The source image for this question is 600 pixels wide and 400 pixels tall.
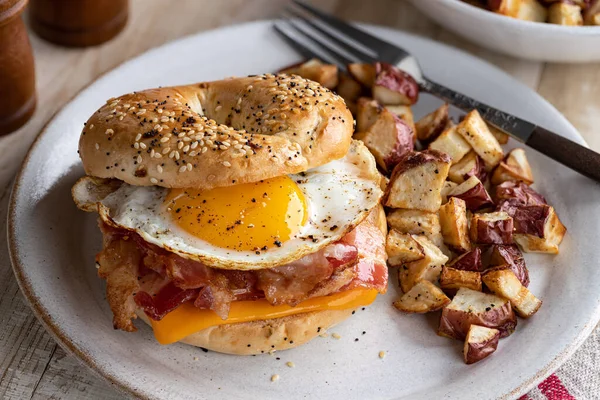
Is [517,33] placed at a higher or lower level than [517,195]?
higher

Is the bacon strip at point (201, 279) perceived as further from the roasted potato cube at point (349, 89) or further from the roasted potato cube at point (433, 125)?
the roasted potato cube at point (349, 89)

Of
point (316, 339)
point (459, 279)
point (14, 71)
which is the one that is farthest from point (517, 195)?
point (14, 71)

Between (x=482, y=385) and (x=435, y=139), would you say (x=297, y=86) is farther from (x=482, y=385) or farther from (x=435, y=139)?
(x=482, y=385)

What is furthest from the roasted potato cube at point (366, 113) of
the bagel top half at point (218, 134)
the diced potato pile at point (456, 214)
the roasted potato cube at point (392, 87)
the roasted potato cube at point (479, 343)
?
the roasted potato cube at point (479, 343)

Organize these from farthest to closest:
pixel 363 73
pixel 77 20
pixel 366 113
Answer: pixel 77 20 → pixel 363 73 → pixel 366 113

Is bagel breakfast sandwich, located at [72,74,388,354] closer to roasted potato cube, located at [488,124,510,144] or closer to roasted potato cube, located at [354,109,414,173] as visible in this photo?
roasted potato cube, located at [354,109,414,173]

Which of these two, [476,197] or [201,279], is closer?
[201,279]

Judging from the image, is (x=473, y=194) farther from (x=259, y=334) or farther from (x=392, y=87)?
(x=259, y=334)
